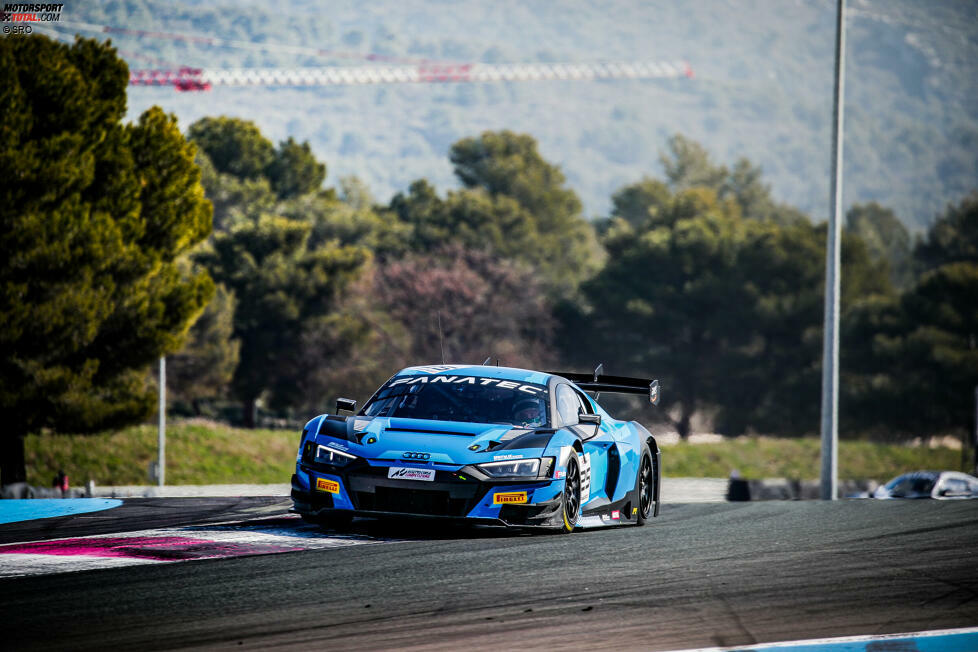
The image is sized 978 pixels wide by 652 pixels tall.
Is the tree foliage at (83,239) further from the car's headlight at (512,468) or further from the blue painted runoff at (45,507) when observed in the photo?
the car's headlight at (512,468)

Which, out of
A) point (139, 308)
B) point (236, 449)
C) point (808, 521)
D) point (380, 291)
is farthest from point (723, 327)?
point (808, 521)

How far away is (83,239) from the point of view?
30.8 m

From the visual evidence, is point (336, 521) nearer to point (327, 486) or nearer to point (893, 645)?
point (327, 486)

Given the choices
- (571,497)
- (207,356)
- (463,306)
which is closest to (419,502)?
(571,497)

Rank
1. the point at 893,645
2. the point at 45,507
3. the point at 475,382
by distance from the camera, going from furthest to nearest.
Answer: the point at 45,507 < the point at 475,382 < the point at 893,645

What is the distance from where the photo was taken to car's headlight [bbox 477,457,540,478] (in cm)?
1018

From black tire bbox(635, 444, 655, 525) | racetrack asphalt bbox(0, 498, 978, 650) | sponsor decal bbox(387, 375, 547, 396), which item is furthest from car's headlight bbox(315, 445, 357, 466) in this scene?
black tire bbox(635, 444, 655, 525)

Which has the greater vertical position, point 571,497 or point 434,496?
point 434,496

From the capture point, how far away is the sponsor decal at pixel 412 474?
10.0m

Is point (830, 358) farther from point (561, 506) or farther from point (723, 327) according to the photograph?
point (723, 327)

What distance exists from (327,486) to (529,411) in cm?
192

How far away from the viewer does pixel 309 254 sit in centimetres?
6575

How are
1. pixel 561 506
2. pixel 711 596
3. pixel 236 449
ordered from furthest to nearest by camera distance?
pixel 236 449
pixel 561 506
pixel 711 596

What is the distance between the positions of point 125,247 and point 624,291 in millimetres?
47120
